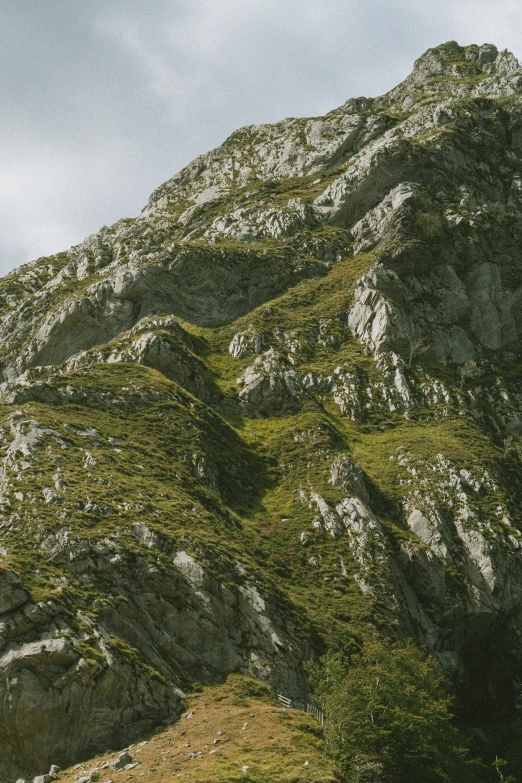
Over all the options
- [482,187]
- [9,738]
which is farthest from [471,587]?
[482,187]

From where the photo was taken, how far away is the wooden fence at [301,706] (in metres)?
35.4

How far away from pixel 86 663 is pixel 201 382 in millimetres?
42868

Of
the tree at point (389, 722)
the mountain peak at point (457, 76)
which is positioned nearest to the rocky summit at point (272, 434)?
the tree at point (389, 722)

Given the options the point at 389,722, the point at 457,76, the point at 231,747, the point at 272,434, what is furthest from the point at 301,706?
the point at 457,76

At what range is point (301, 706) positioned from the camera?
121 feet

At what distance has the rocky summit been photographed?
35.1m

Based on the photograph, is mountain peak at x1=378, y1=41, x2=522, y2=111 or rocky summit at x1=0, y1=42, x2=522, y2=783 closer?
rocky summit at x1=0, y1=42, x2=522, y2=783

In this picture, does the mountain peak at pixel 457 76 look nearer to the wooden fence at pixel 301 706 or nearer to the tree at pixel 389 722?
the tree at pixel 389 722

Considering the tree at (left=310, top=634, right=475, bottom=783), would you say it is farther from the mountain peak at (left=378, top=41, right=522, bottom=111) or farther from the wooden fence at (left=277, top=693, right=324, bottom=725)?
the mountain peak at (left=378, top=41, right=522, bottom=111)

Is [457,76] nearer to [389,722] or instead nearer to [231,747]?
[389,722]

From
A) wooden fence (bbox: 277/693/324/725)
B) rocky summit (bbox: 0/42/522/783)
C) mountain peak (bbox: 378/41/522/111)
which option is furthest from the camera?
mountain peak (bbox: 378/41/522/111)

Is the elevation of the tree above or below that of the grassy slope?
below

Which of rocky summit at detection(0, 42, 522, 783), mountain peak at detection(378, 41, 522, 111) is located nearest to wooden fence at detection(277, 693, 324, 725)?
rocky summit at detection(0, 42, 522, 783)

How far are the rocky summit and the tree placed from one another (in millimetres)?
5475
